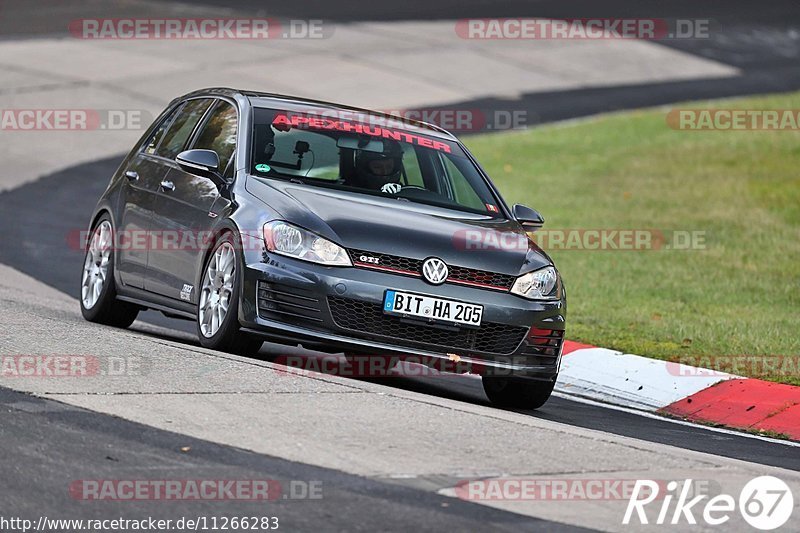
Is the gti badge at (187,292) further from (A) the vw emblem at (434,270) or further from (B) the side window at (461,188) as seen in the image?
(B) the side window at (461,188)

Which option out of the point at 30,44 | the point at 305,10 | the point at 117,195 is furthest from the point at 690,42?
the point at 117,195

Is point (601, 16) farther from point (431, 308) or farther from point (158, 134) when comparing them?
point (431, 308)

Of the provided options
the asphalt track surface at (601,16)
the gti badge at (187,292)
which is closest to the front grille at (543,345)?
the gti badge at (187,292)

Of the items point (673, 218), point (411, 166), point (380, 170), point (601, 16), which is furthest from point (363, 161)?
point (601, 16)

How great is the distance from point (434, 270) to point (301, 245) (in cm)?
75

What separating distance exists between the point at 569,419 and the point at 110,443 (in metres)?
3.51

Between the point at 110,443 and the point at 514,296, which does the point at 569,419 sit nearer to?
the point at 514,296

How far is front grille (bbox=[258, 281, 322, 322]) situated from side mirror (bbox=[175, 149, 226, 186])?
1.08 metres

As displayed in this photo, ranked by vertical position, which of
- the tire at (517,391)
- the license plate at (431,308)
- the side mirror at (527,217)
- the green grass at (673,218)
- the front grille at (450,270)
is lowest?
the green grass at (673,218)

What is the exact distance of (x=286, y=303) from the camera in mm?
8930

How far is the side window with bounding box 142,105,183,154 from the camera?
36.5 ft

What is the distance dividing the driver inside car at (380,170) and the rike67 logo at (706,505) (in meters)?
3.46

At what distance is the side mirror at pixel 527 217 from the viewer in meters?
10.2

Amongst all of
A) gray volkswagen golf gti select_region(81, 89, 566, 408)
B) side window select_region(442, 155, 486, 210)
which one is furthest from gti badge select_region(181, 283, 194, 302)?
side window select_region(442, 155, 486, 210)
